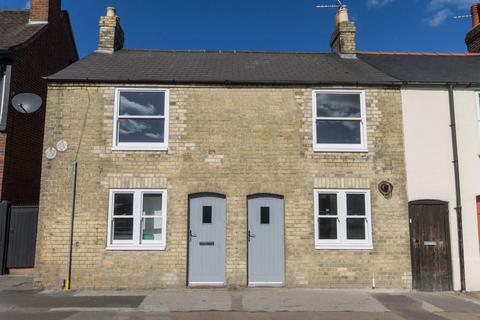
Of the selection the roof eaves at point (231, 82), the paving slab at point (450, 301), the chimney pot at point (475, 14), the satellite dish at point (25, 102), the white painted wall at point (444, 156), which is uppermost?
the chimney pot at point (475, 14)

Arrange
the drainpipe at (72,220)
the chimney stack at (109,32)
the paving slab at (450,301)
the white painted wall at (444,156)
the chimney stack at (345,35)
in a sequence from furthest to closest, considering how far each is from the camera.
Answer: the chimney stack at (345,35), the chimney stack at (109,32), the white painted wall at (444,156), the drainpipe at (72,220), the paving slab at (450,301)

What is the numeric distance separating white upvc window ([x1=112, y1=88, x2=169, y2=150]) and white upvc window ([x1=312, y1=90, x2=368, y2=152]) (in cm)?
401

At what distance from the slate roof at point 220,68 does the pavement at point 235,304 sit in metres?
5.33

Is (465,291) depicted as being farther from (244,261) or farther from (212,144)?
(212,144)

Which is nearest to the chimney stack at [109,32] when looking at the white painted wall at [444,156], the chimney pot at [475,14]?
the white painted wall at [444,156]

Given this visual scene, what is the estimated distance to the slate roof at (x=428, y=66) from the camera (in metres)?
11.7

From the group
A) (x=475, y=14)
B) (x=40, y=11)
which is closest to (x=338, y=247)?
(x=475, y=14)

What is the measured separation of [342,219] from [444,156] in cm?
324

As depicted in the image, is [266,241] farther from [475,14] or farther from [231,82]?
[475,14]

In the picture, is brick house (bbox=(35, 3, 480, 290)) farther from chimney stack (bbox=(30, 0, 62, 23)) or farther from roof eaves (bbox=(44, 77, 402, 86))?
chimney stack (bbox=(30, 0, 62, 23))

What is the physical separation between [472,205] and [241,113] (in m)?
6.47

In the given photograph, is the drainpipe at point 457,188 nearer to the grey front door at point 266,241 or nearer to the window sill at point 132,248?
the grey front door at point 266,241

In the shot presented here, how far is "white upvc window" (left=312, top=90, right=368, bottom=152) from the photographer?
11.2 m

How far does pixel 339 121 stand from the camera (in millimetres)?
11383
